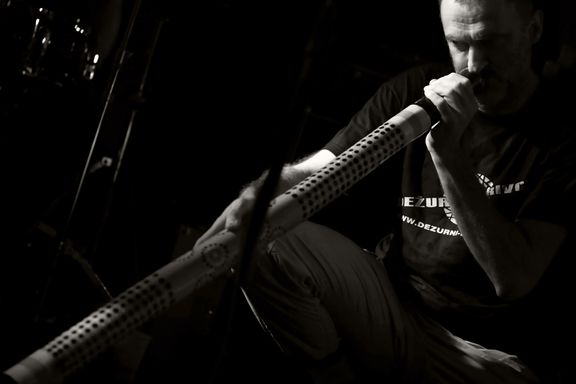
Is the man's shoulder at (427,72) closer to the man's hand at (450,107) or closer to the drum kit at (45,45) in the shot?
the man's hand at (450,107)

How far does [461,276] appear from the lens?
188 cm

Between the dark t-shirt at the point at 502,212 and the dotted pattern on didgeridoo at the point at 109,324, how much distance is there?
0.98 metres

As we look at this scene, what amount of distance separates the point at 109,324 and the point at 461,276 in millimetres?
1126

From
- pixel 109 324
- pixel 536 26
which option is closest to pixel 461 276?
pixel 536 26

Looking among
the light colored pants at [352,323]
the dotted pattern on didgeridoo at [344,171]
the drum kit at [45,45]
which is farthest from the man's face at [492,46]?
the drum kit at [45,45]

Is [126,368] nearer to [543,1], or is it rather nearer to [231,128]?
[231,128]

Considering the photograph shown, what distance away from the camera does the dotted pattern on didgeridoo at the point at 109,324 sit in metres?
1.18

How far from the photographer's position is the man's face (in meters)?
1.85

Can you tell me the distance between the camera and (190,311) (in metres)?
2.30

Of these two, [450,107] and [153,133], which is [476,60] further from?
[153,133]

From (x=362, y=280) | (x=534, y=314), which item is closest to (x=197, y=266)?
(x=362, y=280)

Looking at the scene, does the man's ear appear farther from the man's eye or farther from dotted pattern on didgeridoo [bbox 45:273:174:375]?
dotted pattern on didgeridoo [bbox 45:273:174:375]

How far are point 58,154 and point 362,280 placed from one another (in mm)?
1622

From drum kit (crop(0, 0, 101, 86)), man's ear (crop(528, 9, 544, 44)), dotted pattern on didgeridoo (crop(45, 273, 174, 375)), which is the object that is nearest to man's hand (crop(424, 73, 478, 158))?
man's ear (crop(528, 9, 544, 44))
